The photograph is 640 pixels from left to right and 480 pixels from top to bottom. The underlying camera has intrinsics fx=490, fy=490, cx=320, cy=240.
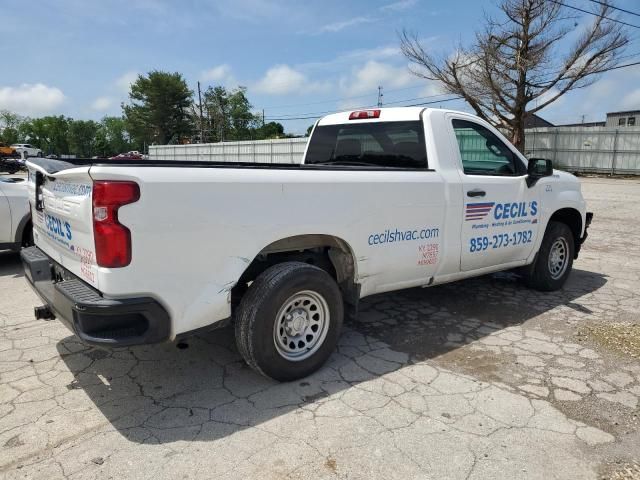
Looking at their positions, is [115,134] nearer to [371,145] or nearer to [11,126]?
[11,126]

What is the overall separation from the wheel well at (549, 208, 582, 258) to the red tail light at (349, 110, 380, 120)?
244 centimetres

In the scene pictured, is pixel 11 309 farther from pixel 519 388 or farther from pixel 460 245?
Answer: pixel 519 388

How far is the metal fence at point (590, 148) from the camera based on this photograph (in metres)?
27.9

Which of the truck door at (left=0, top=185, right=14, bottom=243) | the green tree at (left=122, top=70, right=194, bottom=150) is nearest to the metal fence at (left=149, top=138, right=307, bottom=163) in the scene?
the truck door at (left=0, top=185, right=14, bottom=243)

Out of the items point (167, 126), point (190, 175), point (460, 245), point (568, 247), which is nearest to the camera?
point (190, 175)

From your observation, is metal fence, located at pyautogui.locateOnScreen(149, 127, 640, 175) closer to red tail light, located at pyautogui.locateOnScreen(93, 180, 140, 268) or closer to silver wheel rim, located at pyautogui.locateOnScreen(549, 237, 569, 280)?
silver wheel rim, located at pyautogui.locateOnScreen(549, 237, 569, 280)

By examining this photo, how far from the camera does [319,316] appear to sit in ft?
11.5

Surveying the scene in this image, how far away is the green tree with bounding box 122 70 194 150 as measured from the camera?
2687 inches

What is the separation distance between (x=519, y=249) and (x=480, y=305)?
71cm

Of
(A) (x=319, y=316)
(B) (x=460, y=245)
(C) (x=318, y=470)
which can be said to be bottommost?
(C) (x=318, y=470)

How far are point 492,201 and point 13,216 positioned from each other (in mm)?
5884

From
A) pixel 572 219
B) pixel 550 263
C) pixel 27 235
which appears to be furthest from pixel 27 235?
pixel 572 219

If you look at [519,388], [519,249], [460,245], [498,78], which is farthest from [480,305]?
[498,78]

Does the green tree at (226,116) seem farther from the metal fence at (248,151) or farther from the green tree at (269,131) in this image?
the metal fence at (248,151)
